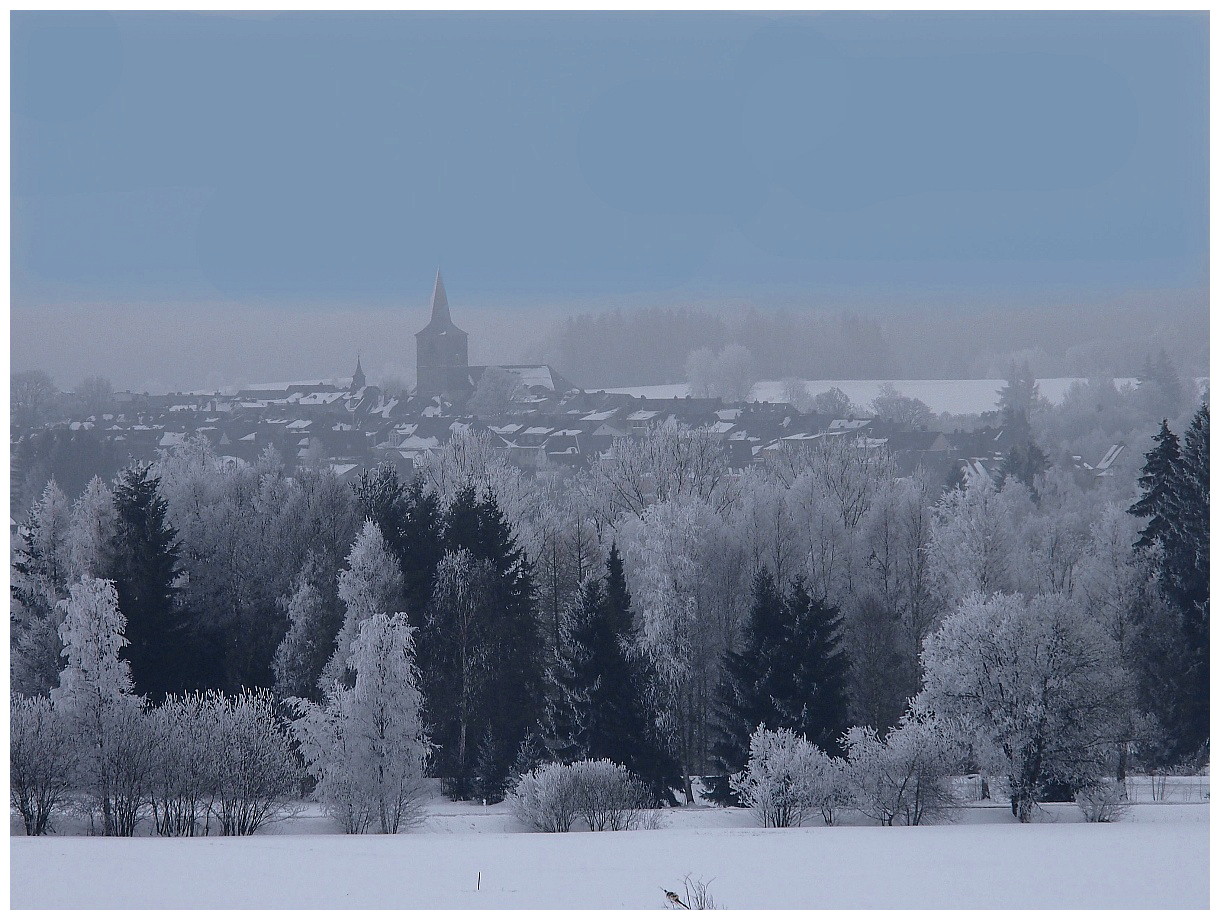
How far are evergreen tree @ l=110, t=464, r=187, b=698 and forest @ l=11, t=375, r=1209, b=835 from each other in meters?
0.06

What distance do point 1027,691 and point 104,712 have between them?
15.6 metres

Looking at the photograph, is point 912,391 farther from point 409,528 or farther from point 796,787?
point 796,787

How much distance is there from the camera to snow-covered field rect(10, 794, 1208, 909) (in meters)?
16.7

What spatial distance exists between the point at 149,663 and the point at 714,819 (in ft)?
36.7

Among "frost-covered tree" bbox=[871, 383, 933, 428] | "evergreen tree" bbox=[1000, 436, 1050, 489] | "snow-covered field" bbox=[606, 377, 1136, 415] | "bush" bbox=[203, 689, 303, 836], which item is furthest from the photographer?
"frost-covered tree" bbox=[871, 383, 933, 428]

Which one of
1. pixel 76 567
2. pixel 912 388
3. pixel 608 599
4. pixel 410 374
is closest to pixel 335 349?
pixel 410 374

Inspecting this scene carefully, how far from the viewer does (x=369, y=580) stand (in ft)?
78.3

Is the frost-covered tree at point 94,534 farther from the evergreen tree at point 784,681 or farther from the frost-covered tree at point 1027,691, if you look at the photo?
the frost-covered tree at point 1027,691

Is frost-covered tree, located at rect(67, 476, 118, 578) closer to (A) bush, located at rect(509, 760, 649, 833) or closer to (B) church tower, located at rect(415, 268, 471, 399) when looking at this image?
(B) church tower, located at rect(415, 268, 471, 399)

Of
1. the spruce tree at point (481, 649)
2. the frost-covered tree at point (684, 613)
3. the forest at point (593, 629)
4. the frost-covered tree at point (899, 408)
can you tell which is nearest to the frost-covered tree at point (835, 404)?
the frost-covered tree at point (899, 408)

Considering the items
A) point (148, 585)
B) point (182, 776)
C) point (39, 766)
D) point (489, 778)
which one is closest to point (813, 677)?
point (489, 778)

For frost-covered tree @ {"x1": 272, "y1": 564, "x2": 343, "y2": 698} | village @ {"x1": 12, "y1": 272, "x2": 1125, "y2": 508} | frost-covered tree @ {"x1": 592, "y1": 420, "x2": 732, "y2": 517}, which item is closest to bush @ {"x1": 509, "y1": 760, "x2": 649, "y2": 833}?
frost-covered tree @ {"x1": 272, "y1": 564, "x2": 343, "y2": 698}

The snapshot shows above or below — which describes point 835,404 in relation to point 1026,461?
above

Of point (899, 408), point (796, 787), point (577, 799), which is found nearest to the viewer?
point (577, 799)
